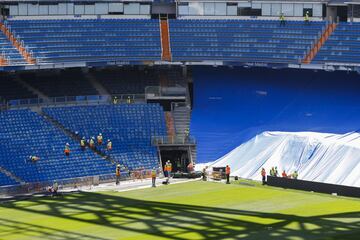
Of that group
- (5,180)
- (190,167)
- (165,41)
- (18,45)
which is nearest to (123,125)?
(190,167)

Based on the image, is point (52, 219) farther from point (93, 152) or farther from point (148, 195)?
point (93, 152)

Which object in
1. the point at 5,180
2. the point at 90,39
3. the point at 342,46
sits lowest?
the point at 5,180

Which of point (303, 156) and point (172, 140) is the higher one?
point (172, 140)

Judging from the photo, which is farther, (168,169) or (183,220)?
(168,169)

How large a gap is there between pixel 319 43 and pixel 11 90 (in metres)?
18.2

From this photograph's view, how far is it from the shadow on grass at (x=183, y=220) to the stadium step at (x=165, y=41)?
1430 centimetres

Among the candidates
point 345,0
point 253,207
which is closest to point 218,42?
point 345,0

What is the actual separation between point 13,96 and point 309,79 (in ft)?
56.8

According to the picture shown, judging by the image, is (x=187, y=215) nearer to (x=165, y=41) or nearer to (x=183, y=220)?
(x=183, y=220)

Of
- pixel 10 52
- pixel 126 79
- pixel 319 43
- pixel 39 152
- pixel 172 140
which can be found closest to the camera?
pixel 39 152

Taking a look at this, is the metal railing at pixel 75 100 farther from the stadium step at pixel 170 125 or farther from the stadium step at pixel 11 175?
the stadium step at pixel 11 175

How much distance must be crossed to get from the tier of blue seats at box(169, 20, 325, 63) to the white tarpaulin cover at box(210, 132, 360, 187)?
602cm

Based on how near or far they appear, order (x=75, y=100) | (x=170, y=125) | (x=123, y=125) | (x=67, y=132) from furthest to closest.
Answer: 1. (x=75, y=100)
2. (x=170, y=125)
3. (x=123, y=125)
4. (x=67, y=132)

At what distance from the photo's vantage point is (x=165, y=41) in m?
56.2
